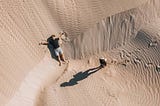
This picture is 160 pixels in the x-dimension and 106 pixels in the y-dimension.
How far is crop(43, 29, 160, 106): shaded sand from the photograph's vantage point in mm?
15812

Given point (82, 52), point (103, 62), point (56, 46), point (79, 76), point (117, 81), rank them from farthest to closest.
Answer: point (82, 52)
point (117, 81)
point (103, 62)
point (79, 76)
point (56, 46)

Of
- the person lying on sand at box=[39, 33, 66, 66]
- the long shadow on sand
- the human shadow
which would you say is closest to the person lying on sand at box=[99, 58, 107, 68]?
the long shadow on sand

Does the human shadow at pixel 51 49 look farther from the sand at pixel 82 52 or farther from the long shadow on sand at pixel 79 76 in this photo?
the long shadow on sand at pixel 79 76

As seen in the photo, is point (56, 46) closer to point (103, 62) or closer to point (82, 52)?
point (82, 52)

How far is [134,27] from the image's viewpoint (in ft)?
56.8

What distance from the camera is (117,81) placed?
54.7 ft

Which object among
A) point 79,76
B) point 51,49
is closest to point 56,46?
point 51,49

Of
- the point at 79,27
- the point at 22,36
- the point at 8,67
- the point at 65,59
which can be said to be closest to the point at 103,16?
the point at 79,27

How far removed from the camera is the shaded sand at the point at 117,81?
15.8 m

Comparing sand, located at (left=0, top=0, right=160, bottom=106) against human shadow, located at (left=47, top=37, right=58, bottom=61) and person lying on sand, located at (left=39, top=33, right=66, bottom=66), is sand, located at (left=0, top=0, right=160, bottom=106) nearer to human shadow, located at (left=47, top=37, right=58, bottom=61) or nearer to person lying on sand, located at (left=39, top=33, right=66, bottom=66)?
human shadow, located at (left=47, top=37, right=58, bottom=61)

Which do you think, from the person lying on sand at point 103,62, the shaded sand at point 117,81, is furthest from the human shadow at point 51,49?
the person lying on sand at point 103,62

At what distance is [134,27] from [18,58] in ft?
16.9

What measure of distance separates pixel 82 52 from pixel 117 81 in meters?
1.86

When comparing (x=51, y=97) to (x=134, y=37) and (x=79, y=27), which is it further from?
A: (x=134, y=37)
